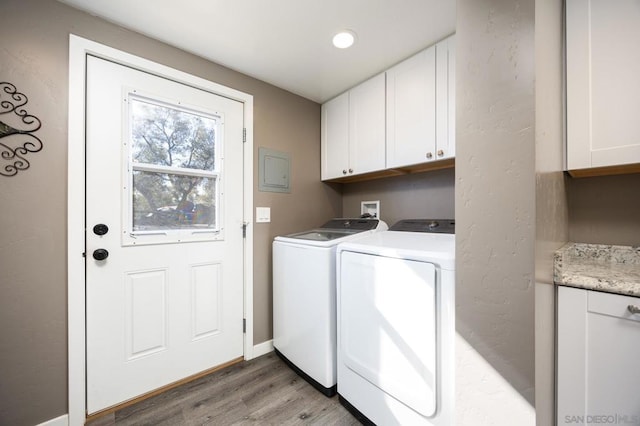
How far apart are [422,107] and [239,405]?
219cm

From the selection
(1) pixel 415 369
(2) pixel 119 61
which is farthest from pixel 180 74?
(1) pixel 415 369

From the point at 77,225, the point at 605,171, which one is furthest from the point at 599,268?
the point at 77,225

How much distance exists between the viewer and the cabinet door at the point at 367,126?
75.8 inches

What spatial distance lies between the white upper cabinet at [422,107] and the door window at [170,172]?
1.30m

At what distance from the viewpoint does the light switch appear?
2027 millimetres

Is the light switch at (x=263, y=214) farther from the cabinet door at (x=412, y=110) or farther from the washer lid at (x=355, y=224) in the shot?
the cabinet door at (x=412, y=110)

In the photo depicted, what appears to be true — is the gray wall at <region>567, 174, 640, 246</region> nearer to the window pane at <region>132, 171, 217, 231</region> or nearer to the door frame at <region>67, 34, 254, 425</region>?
the window pane at <region>132, 171, 217, 231</region>

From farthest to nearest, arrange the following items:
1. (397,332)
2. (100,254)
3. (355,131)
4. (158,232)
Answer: (355,131)
(158,232)
(100,254)
(397,332)

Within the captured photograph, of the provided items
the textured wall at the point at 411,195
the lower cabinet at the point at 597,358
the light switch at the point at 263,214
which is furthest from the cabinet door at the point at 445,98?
the light switch at the point at 263,214

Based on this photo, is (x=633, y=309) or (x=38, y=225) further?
(x=38, y=225)

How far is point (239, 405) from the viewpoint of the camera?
1.49 meters

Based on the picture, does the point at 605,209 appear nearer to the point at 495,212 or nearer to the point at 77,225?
the point at 495,212

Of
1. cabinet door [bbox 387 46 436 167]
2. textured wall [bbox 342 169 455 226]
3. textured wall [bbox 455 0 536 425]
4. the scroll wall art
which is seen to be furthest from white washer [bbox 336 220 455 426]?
the scroll wall art

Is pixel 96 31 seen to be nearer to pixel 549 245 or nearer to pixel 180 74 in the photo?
pixel 180 74
